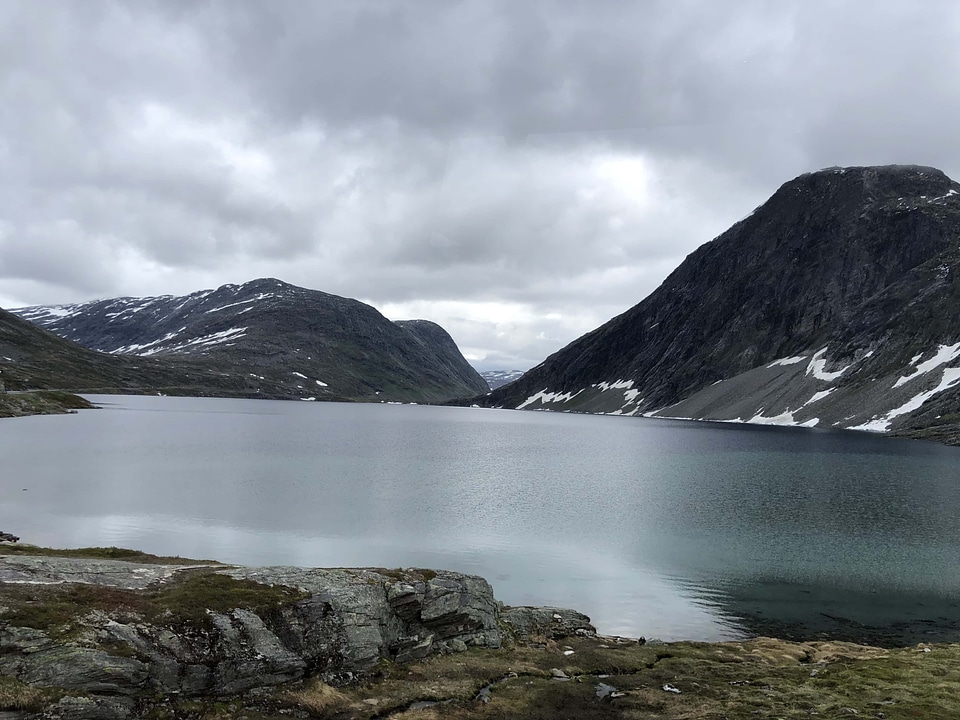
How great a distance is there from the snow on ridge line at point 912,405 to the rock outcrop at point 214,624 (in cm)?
18219

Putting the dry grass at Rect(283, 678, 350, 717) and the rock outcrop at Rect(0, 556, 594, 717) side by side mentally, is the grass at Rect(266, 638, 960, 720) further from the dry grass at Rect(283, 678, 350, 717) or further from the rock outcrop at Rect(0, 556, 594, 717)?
the rock outcrop at Rect(0, 556, 594, 717)

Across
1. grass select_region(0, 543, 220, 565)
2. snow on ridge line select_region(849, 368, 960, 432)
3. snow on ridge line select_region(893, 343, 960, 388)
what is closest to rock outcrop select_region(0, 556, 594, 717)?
grass select_region(0, 543, 220, 565)

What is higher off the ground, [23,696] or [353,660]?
[23,696]

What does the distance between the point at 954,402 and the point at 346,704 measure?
625 feet

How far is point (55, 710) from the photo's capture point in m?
16.3

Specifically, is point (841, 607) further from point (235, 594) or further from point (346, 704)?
point (235, 594)

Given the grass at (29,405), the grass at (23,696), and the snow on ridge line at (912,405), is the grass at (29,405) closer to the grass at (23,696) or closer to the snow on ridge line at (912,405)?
the grass at (23,696)

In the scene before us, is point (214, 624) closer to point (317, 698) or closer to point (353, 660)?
point (317, 698)

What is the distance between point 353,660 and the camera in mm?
23438

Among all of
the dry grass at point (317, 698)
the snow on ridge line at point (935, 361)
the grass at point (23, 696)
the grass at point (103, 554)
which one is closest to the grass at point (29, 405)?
the grass at point (103, 554)

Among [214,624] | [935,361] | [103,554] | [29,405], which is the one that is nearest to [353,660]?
[214,624]

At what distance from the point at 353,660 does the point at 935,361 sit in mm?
219163

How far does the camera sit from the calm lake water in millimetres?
37062

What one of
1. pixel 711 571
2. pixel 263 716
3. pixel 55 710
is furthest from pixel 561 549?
pixel 55 710
